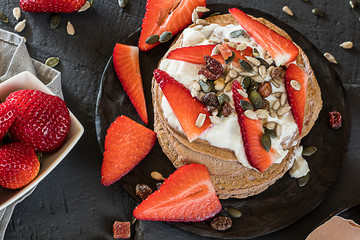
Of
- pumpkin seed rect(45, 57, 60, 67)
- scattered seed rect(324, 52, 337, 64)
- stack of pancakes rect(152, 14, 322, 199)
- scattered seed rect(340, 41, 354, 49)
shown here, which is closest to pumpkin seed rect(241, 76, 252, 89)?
stack of pancakes rect(152, 14, 322, 199)

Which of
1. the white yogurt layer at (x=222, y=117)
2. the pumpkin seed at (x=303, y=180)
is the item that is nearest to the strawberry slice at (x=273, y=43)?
the white yogurt layer at (x=222, y=117)

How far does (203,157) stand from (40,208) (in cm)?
87

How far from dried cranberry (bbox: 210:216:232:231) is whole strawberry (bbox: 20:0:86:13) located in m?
1.37

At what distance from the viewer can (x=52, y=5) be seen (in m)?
2.48

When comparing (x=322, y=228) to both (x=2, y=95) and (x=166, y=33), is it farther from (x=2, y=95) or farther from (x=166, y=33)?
(x=2, y=95)

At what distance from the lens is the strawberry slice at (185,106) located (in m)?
2.01

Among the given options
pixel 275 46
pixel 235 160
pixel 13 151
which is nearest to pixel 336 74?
pixel 275 46

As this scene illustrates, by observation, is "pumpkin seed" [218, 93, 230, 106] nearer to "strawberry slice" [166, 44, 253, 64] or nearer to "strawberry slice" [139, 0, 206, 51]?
"strawberry slice" [166, 44, 253, 64]

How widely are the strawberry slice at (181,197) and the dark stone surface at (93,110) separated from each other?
14 cm

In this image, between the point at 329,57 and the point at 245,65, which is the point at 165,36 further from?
the point at 329,57

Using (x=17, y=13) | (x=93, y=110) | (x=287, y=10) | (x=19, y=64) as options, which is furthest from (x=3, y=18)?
(x=287, y=10)

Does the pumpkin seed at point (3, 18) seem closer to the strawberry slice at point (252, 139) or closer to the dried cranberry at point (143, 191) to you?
the dried cranberry at point (143, 191)

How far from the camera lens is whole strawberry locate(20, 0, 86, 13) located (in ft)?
8.11

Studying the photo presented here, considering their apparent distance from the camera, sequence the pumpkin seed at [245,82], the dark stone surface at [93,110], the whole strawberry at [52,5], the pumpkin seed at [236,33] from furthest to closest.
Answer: the whole strawberry at [52,5]
the dark stone surface at [93,110]
the pumpkin seed at [236,33]
the pumpkin seed at [245,82]
